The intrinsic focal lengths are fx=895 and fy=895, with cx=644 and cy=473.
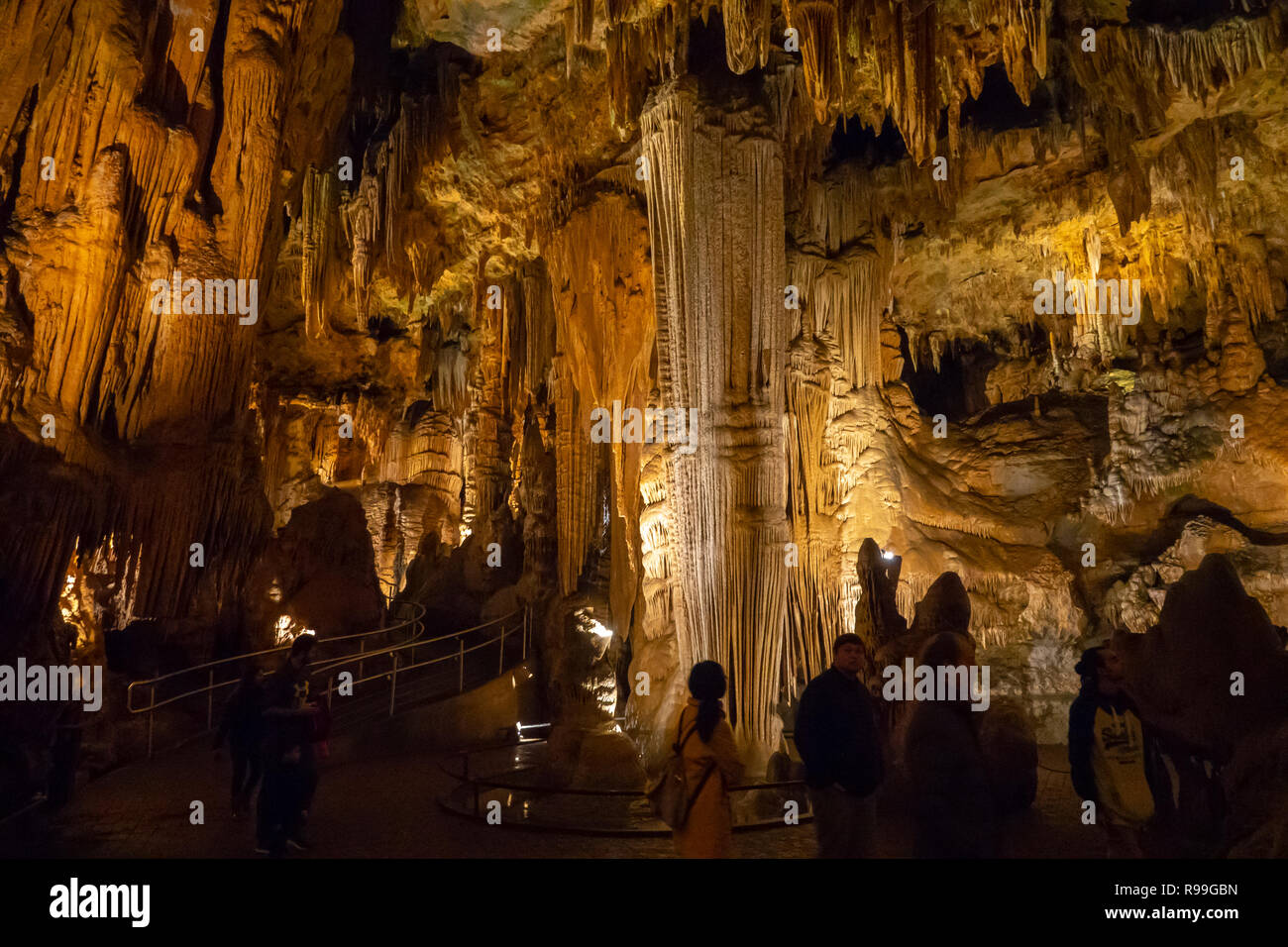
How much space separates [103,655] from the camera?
8914 mm

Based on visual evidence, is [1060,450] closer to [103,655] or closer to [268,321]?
[103,655]

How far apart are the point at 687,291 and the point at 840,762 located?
5.36 m

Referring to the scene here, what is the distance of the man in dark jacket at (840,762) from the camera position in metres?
3.43

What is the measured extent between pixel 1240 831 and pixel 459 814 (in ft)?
14.7

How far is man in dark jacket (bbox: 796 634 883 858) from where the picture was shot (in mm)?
3430

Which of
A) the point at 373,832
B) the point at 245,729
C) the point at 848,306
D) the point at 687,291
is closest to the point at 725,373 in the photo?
the point at 687,291

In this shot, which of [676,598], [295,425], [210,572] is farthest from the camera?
[295,425]

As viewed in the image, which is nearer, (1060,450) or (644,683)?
(644,683)

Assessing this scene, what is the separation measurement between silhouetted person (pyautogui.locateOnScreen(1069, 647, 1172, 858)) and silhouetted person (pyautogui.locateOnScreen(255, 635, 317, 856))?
390 cm

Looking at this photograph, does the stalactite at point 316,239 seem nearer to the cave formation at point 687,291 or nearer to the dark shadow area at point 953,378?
the cave formation at point 687,291

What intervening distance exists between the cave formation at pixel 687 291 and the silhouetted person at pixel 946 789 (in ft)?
9.53

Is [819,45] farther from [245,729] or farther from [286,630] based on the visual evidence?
[286,630]

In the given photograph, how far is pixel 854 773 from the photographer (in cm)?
343
